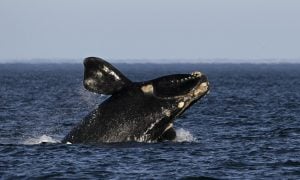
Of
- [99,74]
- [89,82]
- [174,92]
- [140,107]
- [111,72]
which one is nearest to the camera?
[89,82]

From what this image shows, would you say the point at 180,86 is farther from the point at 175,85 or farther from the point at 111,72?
the point at 111,72

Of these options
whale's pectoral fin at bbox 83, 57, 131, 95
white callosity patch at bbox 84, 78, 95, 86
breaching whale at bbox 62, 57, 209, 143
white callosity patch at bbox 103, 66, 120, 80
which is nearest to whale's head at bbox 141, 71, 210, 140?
breaching whale at bbox 62, 57, 209, 143

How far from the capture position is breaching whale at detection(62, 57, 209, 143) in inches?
816

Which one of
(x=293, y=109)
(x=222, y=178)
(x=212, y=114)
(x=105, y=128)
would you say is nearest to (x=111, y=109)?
(x=105, y=128)

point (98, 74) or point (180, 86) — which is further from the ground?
point (98, 74)

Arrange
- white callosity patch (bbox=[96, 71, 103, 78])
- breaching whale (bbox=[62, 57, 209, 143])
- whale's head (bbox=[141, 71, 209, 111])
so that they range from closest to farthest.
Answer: white callosity patch (bbox=[96, 71, 103, 78])
breaching whale (bbox=[62, 57, 209, 143])
whale's head (bbox=[141, 71, 209, 111])

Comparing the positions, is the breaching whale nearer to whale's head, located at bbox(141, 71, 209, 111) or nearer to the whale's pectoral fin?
whale's head, located at bbox(141, 71, 209, 111)

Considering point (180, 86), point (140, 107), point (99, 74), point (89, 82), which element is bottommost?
point (140, 107)

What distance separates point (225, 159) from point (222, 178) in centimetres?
265

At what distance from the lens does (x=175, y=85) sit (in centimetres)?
2100

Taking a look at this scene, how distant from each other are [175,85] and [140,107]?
0.99m

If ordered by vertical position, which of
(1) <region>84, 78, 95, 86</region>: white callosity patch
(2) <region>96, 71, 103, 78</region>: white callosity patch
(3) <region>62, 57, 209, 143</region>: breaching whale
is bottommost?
(3) <region>62, 57, 209, 143</region>: breaching whale

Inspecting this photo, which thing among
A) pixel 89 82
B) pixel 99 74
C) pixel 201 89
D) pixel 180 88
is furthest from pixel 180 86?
pixel 89 82

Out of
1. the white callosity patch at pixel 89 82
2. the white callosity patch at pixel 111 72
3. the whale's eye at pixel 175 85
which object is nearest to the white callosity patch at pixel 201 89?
the whale's eye at pixel 175 85
